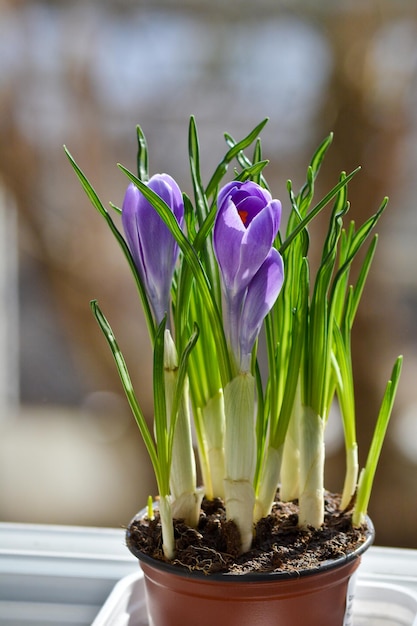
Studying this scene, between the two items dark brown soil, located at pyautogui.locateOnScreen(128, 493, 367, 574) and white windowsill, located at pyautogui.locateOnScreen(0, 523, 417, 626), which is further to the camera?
white windowsill, located at pyautogui.locateOnScreen(0, 523, 417, 626)

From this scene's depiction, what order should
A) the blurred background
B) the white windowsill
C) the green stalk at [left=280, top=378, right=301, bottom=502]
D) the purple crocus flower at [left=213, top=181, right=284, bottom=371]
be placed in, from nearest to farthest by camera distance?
the purple crocus flower at [left=213, top=181, right=284, bottom=371]
the green stalk at [left=280, top=378, right=301, bottom=502]
the white windowsill
the blurred background

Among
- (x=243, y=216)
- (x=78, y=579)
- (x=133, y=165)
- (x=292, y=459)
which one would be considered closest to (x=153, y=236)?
(x=243, y=216)

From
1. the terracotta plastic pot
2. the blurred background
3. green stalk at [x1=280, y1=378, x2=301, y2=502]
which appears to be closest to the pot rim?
the terracotta plastic pot

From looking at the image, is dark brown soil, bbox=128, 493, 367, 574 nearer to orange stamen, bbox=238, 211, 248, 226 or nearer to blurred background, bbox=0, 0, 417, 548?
orange stamen, bbox=238, 211, 248, 226

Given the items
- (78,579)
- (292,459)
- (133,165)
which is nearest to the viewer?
(292,459)

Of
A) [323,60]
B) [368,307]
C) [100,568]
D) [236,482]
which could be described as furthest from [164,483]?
[323,60]

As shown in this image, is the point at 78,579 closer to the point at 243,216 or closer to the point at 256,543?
the point at 256,543

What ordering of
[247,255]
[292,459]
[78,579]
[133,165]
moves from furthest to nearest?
1. [133,165]
2. [78,579]
3. [292,459]
4. [247,255]
